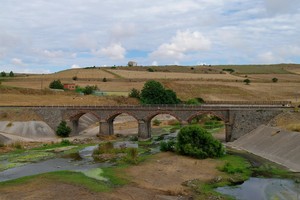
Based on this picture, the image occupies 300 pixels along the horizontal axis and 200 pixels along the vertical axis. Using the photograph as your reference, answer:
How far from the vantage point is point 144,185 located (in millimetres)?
43156

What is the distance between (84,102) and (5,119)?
3244cm

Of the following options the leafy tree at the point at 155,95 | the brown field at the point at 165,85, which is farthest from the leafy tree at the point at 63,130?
the leafy tree at the point at 155,95

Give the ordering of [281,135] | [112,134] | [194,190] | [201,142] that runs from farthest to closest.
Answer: [112,134] → [281,135] → [201,142] → [194,190]

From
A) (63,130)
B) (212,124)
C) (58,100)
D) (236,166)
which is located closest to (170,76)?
(58,100)

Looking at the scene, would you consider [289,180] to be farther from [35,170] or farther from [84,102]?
[84,102]

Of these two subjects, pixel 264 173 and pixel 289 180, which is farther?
pixel 264 173

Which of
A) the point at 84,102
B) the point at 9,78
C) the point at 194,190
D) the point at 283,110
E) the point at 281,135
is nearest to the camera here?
the point at 194,190

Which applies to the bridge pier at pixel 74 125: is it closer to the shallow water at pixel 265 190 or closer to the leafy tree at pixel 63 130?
the leafy tree at pixel 63 130

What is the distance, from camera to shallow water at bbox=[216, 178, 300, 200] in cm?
3803

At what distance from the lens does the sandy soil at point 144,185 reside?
38219 millimetres

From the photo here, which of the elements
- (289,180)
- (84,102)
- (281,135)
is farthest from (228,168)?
(84,102)

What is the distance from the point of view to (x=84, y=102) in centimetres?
12031

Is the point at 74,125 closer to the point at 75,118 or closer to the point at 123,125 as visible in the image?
the point at 75,118

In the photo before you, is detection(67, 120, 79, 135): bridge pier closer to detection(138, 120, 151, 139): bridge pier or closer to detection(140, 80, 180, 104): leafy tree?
detection(138, 120, 151, 139): bridge pier
